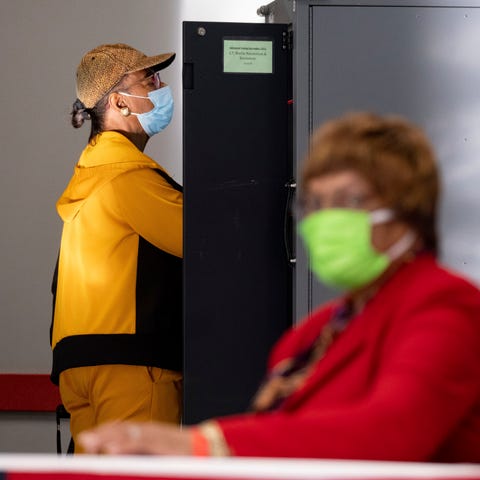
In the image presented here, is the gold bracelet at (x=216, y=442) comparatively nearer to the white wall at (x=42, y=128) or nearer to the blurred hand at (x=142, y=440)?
the blurred hand at (x=142, y=440)

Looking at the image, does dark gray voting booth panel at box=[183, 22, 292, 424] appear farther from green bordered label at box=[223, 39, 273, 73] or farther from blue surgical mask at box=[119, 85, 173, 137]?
blue surgical mask at box=[119, 85, 173, 137]

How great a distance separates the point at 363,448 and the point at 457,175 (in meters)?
2.40

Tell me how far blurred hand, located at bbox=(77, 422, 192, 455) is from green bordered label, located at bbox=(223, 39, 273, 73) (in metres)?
2.48

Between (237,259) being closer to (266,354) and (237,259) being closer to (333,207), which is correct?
(266,354)

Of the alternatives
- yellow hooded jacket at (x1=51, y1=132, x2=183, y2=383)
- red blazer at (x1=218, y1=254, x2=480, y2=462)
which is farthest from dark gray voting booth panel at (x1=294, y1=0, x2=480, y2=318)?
red blazer at (x1=218, y1=254, x2=480, y2=462)

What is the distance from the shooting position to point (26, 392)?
534 centimetres

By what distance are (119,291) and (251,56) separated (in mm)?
880

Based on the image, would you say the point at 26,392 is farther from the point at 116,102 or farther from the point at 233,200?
the point at 233,200

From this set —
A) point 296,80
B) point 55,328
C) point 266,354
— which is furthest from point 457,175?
point 55,328

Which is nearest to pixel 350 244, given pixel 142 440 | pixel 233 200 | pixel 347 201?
pixel 347 201

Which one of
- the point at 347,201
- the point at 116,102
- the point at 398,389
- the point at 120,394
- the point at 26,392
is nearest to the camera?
the point at 398,389

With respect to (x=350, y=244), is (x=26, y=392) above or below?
below

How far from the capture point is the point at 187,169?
378cm

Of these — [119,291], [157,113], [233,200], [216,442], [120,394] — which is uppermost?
[157,113]
